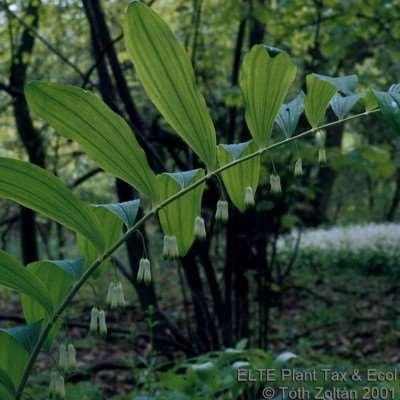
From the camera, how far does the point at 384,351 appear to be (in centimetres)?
512

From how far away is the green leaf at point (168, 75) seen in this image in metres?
0.98

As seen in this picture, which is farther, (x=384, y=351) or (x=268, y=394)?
(x=384, y=351)

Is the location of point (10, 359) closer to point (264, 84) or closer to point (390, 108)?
point (264, 84)

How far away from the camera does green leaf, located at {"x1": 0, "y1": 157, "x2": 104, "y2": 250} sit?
97 centimetres

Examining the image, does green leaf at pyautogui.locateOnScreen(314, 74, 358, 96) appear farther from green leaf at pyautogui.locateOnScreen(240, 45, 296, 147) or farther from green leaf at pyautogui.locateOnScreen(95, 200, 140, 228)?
green leaf at pyautogui.locateOnScreen(95, 200, 140, 228)

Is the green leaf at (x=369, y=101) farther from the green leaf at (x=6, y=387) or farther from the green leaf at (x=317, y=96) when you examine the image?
the green leaf at (x=6, y=387)

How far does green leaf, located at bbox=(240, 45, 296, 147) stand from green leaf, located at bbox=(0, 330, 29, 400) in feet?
1.85

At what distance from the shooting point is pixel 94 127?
1.01 m

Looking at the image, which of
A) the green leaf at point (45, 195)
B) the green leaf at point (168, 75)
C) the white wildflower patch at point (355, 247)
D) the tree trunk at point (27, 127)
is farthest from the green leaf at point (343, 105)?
the white wildflower patch at point (355, 247)

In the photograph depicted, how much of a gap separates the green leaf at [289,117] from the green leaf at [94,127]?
0.26 metres

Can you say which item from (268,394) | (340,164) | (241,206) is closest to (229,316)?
(340,164)

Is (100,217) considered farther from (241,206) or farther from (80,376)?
(80,376)

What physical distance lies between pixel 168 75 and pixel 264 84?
0.57ft

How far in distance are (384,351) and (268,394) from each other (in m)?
3.48
